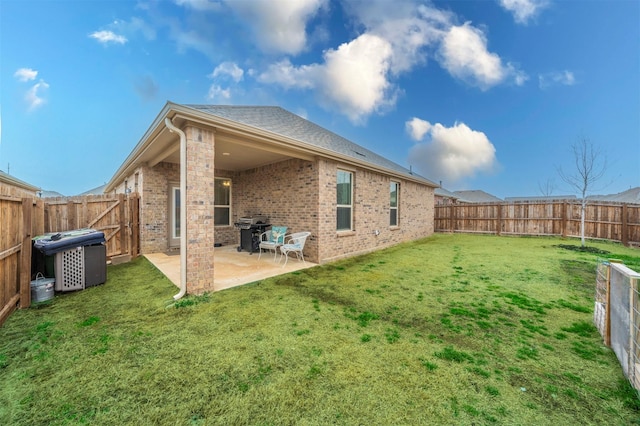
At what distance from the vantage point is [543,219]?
12328 mm

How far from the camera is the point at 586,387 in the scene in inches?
81.8

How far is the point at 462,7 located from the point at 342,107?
6.15m

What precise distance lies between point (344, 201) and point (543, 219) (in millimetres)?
11778

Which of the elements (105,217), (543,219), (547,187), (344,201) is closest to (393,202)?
(344,201)

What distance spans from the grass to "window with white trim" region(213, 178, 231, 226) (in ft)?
15.7

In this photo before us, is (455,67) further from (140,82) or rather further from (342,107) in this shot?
(140,82)

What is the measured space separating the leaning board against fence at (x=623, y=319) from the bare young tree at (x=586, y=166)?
10.8m

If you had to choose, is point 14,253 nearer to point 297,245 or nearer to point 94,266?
point 94,266

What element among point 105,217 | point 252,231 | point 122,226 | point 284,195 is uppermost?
point 284,195

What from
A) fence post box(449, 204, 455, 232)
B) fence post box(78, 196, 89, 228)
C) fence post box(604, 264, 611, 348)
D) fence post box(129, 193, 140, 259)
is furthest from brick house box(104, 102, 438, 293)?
fence post box(449, 204, 455, 232)

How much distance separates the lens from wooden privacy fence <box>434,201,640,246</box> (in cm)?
1002

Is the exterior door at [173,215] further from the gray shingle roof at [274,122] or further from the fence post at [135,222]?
the gray shingle roof at [274,122]

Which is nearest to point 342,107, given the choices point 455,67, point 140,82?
point 455,67

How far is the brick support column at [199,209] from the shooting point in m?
4.09
